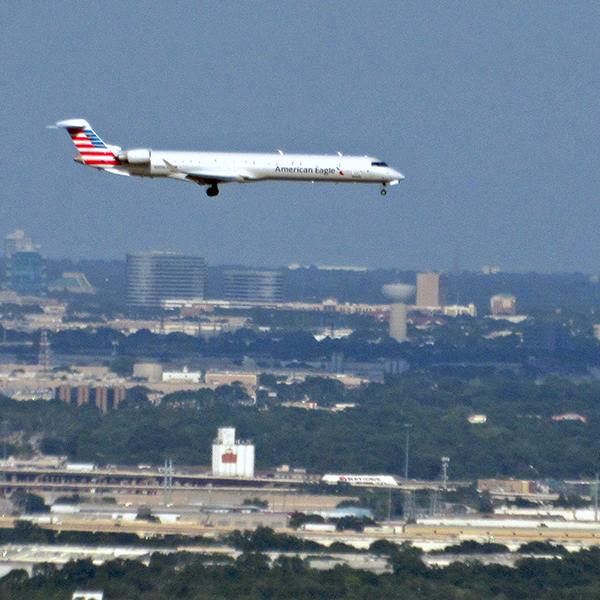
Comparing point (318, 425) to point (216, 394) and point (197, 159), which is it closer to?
point (216, 394)

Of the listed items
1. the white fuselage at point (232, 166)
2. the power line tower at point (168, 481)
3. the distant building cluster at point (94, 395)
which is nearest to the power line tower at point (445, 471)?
the power line tower at point (168, 481)

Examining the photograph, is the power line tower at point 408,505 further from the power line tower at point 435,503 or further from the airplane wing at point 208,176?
the airplane wing at point 208,176

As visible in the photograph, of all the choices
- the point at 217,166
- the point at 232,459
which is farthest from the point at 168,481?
the point at 217,166

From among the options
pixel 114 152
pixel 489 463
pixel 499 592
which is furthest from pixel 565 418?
pixel 114 152

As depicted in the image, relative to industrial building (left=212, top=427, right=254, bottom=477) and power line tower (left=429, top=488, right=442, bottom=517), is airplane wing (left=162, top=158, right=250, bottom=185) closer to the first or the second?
power line tower (left=429, top=488, right=442, bottom=517)

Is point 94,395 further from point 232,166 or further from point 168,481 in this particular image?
point 232,166
